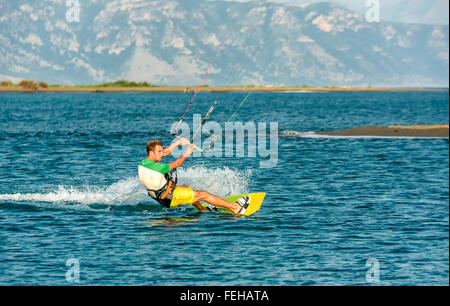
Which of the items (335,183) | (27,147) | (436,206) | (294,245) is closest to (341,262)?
(294,245)

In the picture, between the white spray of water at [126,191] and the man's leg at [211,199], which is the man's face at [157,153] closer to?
the man's leg at [211,199]

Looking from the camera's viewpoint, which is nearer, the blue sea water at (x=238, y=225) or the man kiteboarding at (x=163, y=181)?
the blue sea water at (x=238, y=225)

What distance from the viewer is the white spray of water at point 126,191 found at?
957 inches

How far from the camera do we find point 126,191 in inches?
1016

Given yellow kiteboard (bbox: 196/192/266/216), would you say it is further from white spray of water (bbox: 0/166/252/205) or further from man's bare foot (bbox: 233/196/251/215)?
white spray of water (bbox: 0/166/252/205)

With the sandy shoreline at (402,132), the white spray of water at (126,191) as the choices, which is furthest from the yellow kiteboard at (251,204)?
the sandy shoreline at (402,132)

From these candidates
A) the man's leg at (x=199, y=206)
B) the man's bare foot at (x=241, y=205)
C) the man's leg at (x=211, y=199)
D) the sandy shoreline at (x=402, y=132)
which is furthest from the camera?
the sandy shoreline at (x=402, y=132)

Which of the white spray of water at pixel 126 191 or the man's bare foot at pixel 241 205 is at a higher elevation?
the white spray of water at pixel 126 191

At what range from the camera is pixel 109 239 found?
738 inches

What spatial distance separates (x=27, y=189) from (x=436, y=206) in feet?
49.1

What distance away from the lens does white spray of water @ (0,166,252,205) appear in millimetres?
24297

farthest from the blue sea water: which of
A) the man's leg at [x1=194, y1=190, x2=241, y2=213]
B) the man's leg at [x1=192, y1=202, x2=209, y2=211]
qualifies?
the man's leg at [x1=194, y1=190, x2=241, y2=213]

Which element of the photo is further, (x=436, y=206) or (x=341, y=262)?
(x=436, y=206)
